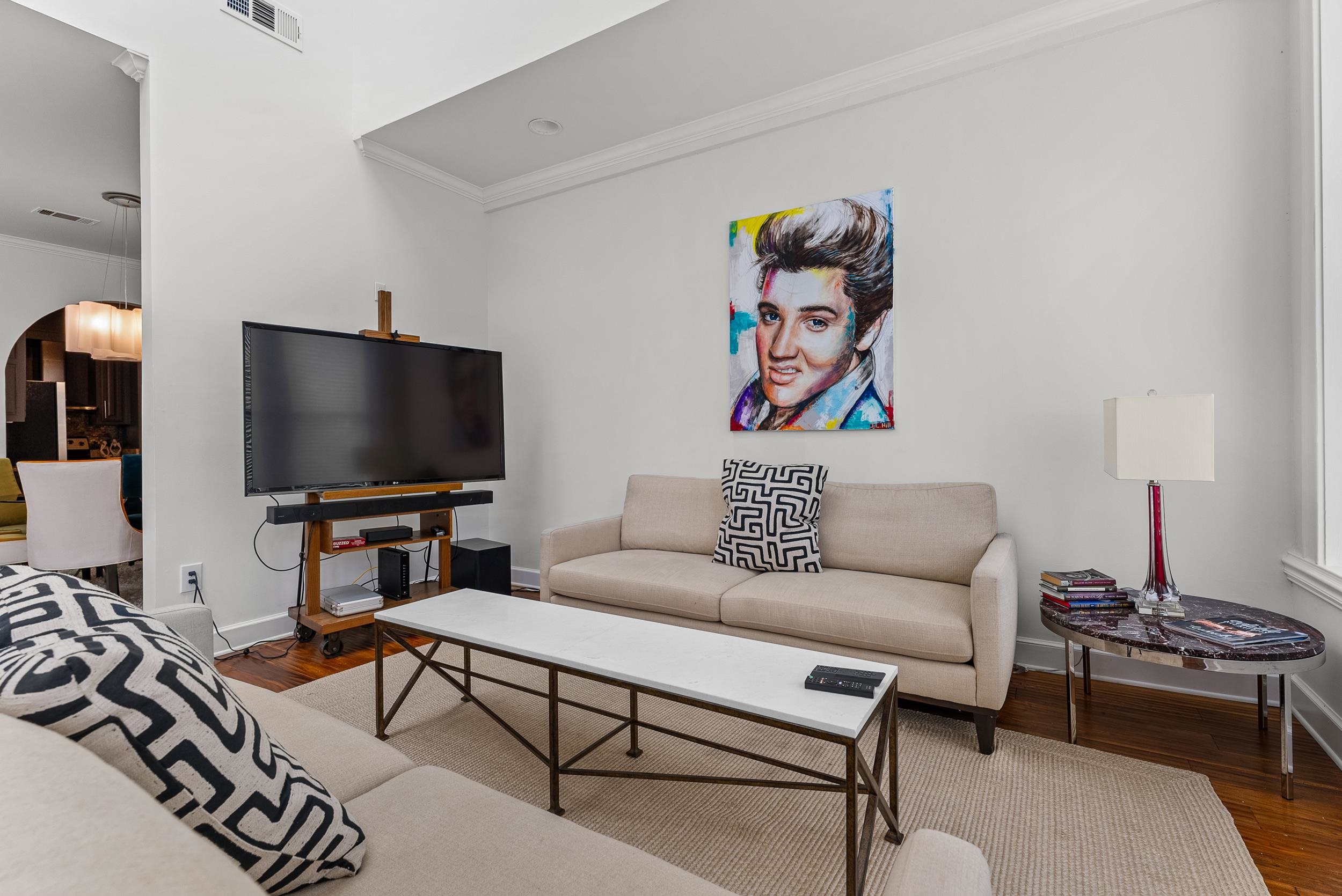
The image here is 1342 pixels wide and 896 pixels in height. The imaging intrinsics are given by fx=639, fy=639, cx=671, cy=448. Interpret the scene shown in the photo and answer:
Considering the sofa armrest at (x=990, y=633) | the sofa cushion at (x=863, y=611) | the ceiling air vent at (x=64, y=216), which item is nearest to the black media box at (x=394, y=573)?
the sofa cushion at (x=863, y=611)

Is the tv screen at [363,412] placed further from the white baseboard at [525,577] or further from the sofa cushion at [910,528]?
the sofa cushion at [910,528]

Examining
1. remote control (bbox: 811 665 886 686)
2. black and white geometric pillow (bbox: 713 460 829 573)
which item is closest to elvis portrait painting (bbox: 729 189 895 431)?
black and white geometric pillow (bbox: 713 460 829 573)

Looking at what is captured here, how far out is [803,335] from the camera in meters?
3.22

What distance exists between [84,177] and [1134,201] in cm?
584

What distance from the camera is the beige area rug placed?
1.49 metres

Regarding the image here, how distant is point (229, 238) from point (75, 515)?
1.69m

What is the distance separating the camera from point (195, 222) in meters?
2.98

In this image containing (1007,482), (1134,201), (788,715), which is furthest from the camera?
(1007,482)

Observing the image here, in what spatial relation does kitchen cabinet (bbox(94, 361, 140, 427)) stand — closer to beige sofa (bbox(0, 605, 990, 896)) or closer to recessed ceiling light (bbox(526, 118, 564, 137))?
recessed ceiling light (bbox(526, 118, 564, 137))

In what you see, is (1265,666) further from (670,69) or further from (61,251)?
(61,251)

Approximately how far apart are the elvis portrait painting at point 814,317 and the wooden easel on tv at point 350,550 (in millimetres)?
1771

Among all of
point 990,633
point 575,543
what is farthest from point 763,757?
point 575,543

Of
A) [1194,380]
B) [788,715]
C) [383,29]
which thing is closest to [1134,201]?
[1194,380]

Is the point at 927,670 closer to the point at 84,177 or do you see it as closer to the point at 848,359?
the point at 848,359
